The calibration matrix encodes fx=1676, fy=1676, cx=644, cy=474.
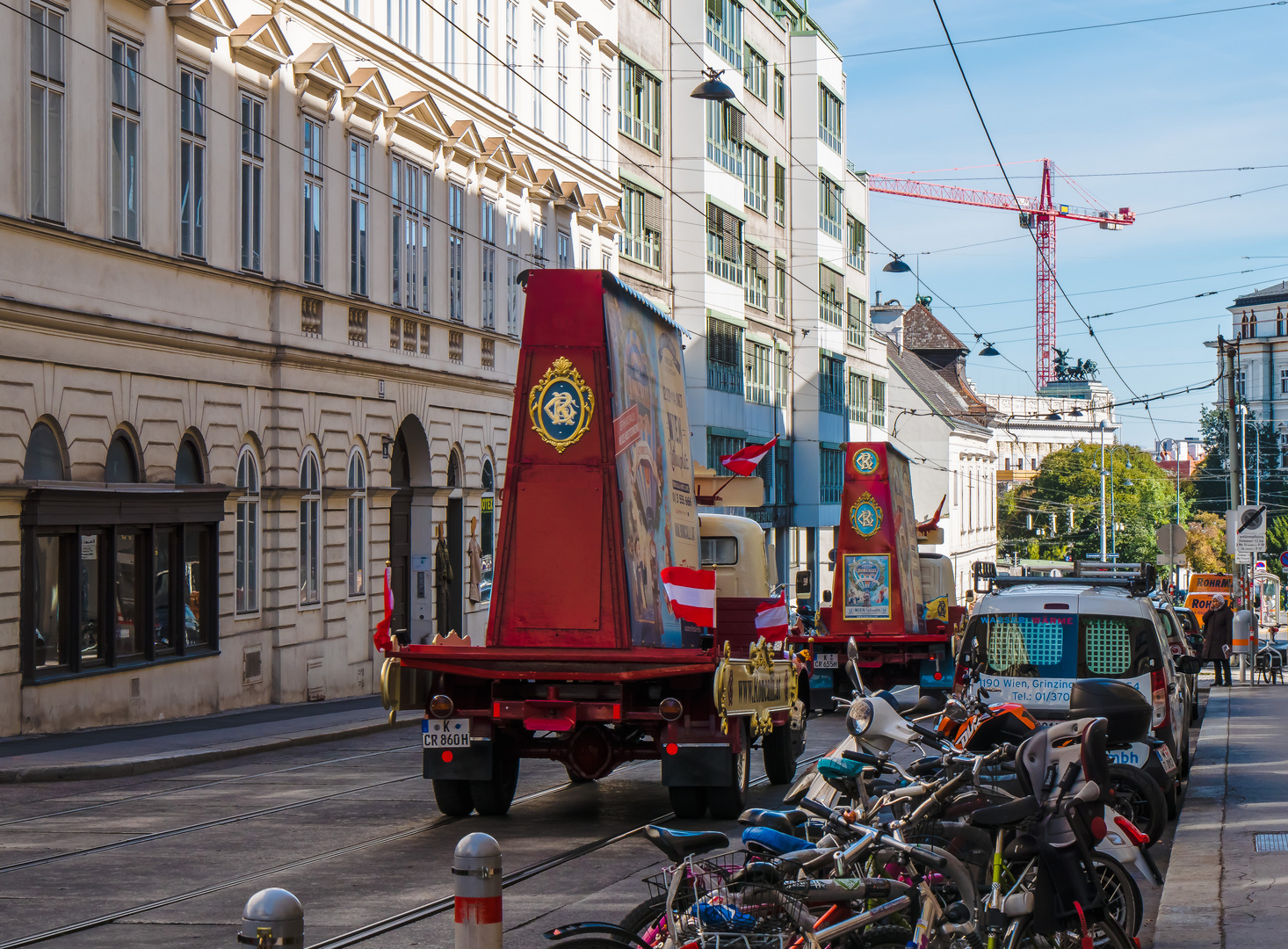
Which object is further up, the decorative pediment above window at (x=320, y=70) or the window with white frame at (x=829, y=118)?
the window with white frame at (x=829, y=118)

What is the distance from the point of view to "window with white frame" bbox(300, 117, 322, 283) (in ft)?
87.6

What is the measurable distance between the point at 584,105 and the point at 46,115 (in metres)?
→ 21.7

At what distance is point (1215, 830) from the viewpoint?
1173 cm

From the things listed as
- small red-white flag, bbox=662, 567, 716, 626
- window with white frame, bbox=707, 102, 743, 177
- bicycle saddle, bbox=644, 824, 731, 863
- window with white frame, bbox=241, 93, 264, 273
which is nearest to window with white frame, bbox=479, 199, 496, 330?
window with white frame, bbox=241, 93, 264, 273

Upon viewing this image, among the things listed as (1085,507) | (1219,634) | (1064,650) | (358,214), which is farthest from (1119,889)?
(1085,507)

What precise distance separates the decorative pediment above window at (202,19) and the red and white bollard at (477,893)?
752 inches

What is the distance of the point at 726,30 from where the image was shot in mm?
51438

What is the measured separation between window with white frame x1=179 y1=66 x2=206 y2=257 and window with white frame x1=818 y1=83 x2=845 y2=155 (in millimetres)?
40279

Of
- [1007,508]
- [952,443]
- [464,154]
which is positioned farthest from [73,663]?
[1007,508]

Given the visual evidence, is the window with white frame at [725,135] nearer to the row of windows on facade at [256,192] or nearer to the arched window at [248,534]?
the row of windows on facade at [256,192]

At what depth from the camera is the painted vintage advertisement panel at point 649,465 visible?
13.0 meters

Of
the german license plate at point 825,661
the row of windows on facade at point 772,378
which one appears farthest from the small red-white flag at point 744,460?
the row of windows on facade at point 772,378

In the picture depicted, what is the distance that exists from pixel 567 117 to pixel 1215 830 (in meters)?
30.0

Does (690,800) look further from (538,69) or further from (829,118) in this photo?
(829,118)
